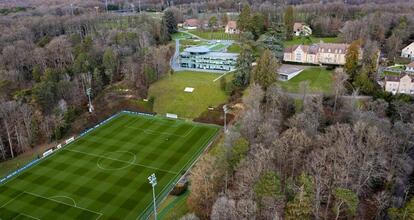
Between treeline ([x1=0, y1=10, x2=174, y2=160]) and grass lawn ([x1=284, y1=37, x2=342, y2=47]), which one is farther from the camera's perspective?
grass lawn ([x1=284, y1=37, x2=342, y2=47])

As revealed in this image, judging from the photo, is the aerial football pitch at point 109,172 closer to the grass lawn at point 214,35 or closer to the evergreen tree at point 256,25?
the evergreen tree at point 256,25

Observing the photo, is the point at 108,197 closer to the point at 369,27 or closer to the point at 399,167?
the point at 399,167

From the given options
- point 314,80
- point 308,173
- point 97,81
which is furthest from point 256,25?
point 308,173

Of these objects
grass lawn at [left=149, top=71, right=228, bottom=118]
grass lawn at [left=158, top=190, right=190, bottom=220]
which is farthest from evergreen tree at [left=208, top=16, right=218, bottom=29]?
grass lawn at [left=158, top=190, right=190, bottom=220]

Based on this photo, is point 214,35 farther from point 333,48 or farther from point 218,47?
point 333,48

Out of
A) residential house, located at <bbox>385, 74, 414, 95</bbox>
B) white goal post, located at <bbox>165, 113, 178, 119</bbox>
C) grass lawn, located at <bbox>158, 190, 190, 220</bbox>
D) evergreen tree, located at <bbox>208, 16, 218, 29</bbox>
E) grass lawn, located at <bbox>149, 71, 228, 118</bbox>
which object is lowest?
grass lawn, located at <bbox>158, 190, 190, 220</bbox>

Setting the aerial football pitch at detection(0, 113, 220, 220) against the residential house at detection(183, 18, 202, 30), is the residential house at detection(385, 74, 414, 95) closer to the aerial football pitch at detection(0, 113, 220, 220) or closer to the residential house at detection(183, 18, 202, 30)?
the aerial football pitch at detection(0, 113, 220, 220)
